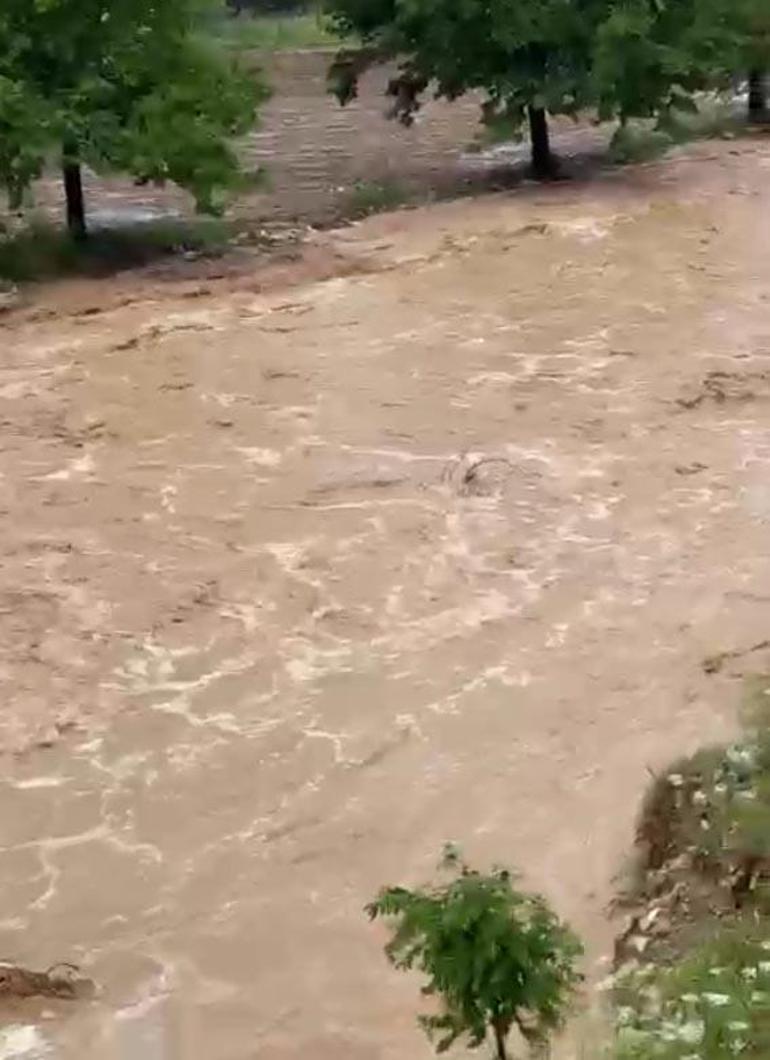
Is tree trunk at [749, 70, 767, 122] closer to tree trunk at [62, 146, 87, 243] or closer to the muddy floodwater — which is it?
the muddy floodwater

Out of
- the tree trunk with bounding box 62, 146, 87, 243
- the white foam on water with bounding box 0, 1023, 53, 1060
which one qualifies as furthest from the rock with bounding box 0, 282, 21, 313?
the white foam on water with bounding box 0, 1023, 53, 1060

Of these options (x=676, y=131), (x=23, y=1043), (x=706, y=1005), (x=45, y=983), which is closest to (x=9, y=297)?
(x=676, y=131)

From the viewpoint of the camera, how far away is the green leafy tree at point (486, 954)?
427 centimetres

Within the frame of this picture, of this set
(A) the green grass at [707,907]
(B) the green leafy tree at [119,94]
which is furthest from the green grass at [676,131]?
(A) the green grass at [707,907]

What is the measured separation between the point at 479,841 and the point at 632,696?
4.50 ft

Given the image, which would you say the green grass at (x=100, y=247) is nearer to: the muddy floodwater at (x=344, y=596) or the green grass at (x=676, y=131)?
the muddy floodwater at (x=344, y=596)

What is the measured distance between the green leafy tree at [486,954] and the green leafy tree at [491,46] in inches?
475

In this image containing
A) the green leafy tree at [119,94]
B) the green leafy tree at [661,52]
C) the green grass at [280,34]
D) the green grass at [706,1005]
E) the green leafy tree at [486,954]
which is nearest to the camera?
the green grass at [706,1005]

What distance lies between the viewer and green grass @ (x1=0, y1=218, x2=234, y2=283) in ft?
48.2

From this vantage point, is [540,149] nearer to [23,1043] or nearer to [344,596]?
[344,596]

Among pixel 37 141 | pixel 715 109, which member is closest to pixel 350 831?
pixel 37 141

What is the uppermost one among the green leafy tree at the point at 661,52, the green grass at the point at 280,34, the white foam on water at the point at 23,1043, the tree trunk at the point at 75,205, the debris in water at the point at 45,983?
the green grass at the point at 280,34

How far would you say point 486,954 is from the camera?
4234mm

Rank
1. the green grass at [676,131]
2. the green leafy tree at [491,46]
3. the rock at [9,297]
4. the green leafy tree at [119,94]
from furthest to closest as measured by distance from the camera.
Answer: the green grass at [676,131]
the green leafy tree at [491,46]
the rock at [9,297]
the green leafy tree at [119,94]
